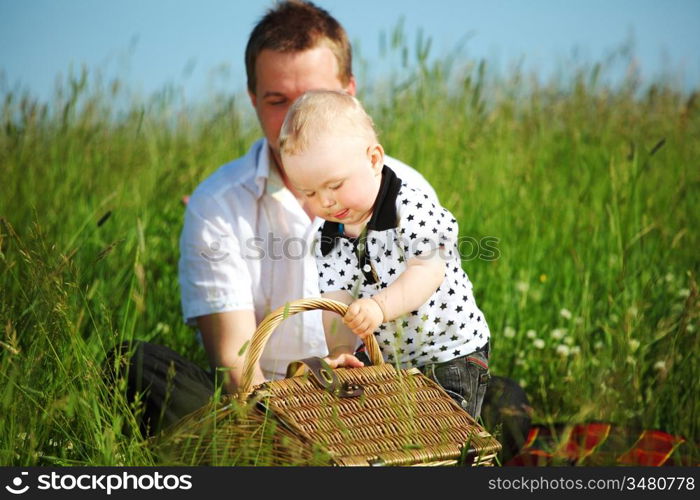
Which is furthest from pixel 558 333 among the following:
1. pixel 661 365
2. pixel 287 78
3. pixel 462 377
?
pixel 287 78

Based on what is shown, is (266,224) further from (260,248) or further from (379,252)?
(379,252)

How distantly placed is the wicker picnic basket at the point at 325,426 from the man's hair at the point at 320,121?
0.41 metres

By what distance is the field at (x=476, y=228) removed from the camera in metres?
2.15

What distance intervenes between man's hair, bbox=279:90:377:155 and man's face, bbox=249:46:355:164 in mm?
574

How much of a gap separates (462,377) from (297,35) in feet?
4.11

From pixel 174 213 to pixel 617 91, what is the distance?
8.62 ft

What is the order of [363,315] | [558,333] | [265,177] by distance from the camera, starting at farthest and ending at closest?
[558,333]
[265,177]
[363,315]

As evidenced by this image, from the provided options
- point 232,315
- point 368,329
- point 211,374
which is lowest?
point 211,374

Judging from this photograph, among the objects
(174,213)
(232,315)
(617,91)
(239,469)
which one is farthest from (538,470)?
(617,91)

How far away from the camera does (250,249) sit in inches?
→ 114

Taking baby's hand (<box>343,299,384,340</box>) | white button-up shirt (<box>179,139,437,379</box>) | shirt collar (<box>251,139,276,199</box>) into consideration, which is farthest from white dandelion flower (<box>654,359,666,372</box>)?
shirt collar (<box>251,139,276,199</box>)

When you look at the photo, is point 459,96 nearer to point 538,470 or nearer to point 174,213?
point 174,213

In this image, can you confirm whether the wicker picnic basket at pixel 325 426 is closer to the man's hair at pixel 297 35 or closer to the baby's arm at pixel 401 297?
the baby's arm at pixel 401 297

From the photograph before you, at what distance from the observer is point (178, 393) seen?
2.65 m
